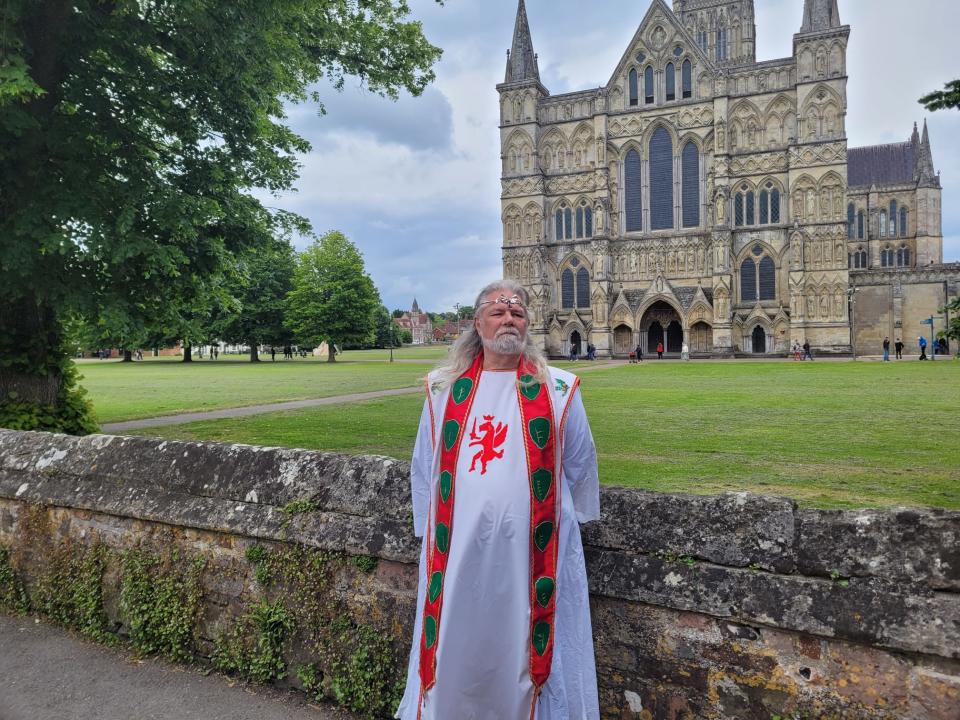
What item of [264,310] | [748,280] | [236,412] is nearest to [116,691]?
[236,412]

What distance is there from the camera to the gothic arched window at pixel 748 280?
159ft

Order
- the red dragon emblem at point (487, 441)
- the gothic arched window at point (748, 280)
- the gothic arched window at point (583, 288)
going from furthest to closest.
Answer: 1. the gothic arched window at point (583, 288)
2. the gothic arched window at point (748, 280)
3. the red dragon emblem at point (487, 441)

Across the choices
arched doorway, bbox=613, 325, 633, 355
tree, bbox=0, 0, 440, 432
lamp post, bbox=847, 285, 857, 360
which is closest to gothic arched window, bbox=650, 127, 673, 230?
arched doorway, bbox=613, 325, 633, 355

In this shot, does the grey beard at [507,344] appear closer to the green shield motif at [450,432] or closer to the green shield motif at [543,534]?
the green shield motif at [450,432]

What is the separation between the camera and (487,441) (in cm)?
261

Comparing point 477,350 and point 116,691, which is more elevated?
point 477,350

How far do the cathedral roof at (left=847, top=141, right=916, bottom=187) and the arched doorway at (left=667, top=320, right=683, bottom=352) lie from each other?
3381 cm

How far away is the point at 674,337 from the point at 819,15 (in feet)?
85.0

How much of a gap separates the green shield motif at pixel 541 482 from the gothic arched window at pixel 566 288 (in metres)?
51.3

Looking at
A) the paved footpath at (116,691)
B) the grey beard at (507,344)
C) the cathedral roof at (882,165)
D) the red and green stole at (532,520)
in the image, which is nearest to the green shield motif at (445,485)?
the red and green stole at (532,520)

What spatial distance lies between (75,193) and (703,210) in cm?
4810

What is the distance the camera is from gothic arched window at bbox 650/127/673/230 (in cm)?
5034

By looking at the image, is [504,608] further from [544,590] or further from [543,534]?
[543,534]

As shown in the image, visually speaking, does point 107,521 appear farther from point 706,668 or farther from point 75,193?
point 75,193
